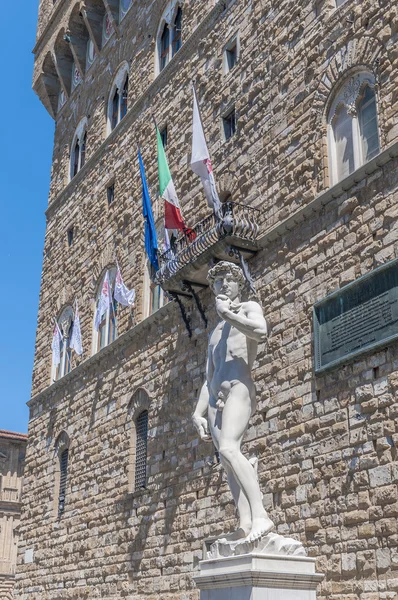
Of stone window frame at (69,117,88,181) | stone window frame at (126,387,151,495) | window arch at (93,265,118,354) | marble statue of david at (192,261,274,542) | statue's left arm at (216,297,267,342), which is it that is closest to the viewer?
marble statue of david at (192,261,274,542)

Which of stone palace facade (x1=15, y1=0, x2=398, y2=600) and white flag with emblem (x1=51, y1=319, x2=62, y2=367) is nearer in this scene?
stone palace facade (x1=15, y1=0, x2=398, y2=600)

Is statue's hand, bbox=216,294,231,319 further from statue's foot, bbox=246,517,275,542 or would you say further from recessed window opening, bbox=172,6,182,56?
recessed window opening, bbox=172,6,182,56

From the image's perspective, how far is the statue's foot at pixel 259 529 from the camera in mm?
5684

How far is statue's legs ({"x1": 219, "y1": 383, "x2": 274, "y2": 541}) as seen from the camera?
234 inches

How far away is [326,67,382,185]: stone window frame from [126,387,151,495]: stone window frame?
19.0ft

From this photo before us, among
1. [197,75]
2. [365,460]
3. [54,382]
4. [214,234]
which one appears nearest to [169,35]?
[197,75]

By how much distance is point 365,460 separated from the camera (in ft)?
28.3

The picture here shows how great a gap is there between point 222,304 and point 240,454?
49.2 inches

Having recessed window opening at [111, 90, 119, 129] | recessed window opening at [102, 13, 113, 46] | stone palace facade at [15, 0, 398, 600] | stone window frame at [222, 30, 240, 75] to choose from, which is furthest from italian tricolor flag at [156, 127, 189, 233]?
recessed window opening at [102, 13, 113, 46]

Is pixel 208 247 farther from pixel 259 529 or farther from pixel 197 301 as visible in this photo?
pixel 259 529

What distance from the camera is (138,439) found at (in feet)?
47.0

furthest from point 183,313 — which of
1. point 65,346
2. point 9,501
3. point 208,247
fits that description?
point 9,501

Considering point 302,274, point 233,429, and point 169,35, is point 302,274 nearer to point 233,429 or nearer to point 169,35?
point 233,429

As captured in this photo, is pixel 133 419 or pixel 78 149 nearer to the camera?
pixel 133 419
